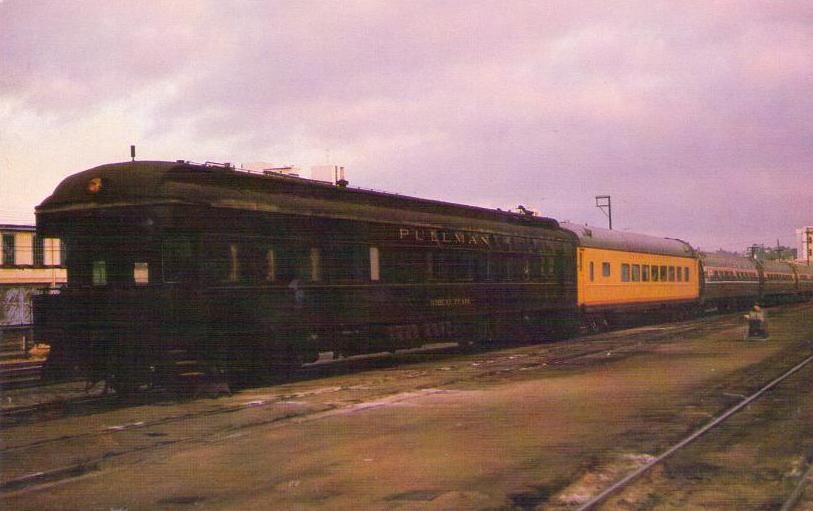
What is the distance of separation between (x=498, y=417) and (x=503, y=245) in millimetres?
11330

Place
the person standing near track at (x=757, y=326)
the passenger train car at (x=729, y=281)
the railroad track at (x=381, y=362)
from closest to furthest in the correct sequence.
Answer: the railroad track at (x=381, y=362) < the person standing near track at (x=757, y=326) < the passenger train car at (x=729, y=281)

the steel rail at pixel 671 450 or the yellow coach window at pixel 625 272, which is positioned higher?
the yellow coach window at pixel 625 272

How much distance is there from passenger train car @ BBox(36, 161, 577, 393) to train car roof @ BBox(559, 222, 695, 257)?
11532mm

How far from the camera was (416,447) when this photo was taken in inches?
361

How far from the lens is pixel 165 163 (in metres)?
13.1

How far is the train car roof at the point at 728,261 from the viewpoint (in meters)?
43.9

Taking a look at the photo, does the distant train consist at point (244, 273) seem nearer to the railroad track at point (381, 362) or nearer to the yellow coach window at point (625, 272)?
the railroad track at point (381, 362)

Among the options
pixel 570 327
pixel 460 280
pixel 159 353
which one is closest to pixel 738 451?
pixel 159 353

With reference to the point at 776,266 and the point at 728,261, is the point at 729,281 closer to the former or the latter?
the point at 728,261

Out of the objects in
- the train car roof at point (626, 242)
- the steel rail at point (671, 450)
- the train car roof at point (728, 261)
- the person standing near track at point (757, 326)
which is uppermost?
the train car roof at point (626, 242)

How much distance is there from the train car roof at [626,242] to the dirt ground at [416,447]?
13.5m

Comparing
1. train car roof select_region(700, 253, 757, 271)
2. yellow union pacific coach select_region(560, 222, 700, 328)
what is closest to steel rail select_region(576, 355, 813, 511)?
yellow union pacific coach select_region(560, 222, 700, 328)

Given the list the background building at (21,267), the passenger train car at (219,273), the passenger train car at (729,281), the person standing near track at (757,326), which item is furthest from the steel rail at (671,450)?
the passenger train car at (729,281)

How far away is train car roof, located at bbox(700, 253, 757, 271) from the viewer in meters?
A: 43.9
